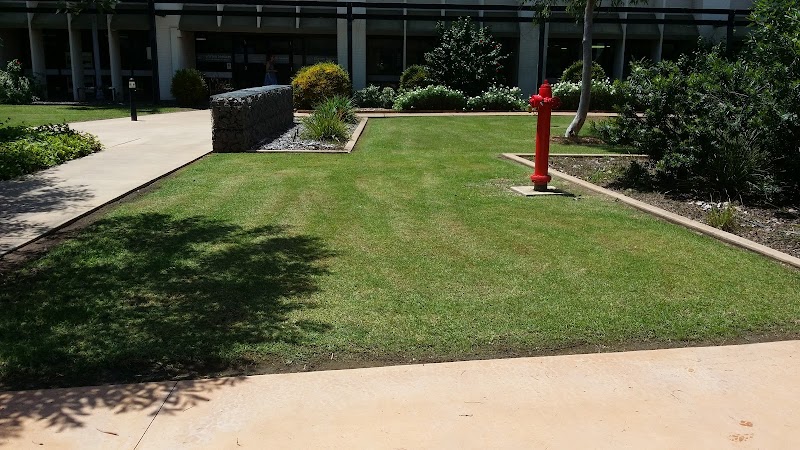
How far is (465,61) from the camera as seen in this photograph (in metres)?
24.9

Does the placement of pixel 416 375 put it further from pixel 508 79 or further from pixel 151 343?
pixel 508 79

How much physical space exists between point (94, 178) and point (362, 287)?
6548 mm

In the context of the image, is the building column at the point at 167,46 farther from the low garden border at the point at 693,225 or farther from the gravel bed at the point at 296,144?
the low garden border at the point at 693,225

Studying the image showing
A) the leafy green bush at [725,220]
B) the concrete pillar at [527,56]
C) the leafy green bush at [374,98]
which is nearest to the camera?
the leafy green bush at [725,220]

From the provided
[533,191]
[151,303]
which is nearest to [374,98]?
[533,191]

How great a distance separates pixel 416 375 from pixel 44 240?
4724mm

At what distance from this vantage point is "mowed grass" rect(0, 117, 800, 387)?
4348 millimetres

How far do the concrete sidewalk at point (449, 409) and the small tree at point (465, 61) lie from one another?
21.5 m

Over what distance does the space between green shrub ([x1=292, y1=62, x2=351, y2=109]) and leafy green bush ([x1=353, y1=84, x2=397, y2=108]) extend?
1773 millimetres

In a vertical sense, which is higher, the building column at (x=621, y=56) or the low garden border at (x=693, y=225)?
the building column at (x=621, y=56)

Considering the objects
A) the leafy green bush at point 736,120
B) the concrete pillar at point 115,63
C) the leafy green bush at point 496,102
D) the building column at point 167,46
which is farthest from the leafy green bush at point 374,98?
the leafy green bush at point 736,120

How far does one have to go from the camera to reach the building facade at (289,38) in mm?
28141

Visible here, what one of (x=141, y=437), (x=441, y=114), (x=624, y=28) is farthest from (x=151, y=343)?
(x=624, y=28)

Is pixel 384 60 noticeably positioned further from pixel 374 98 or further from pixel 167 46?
pixel 167 46
